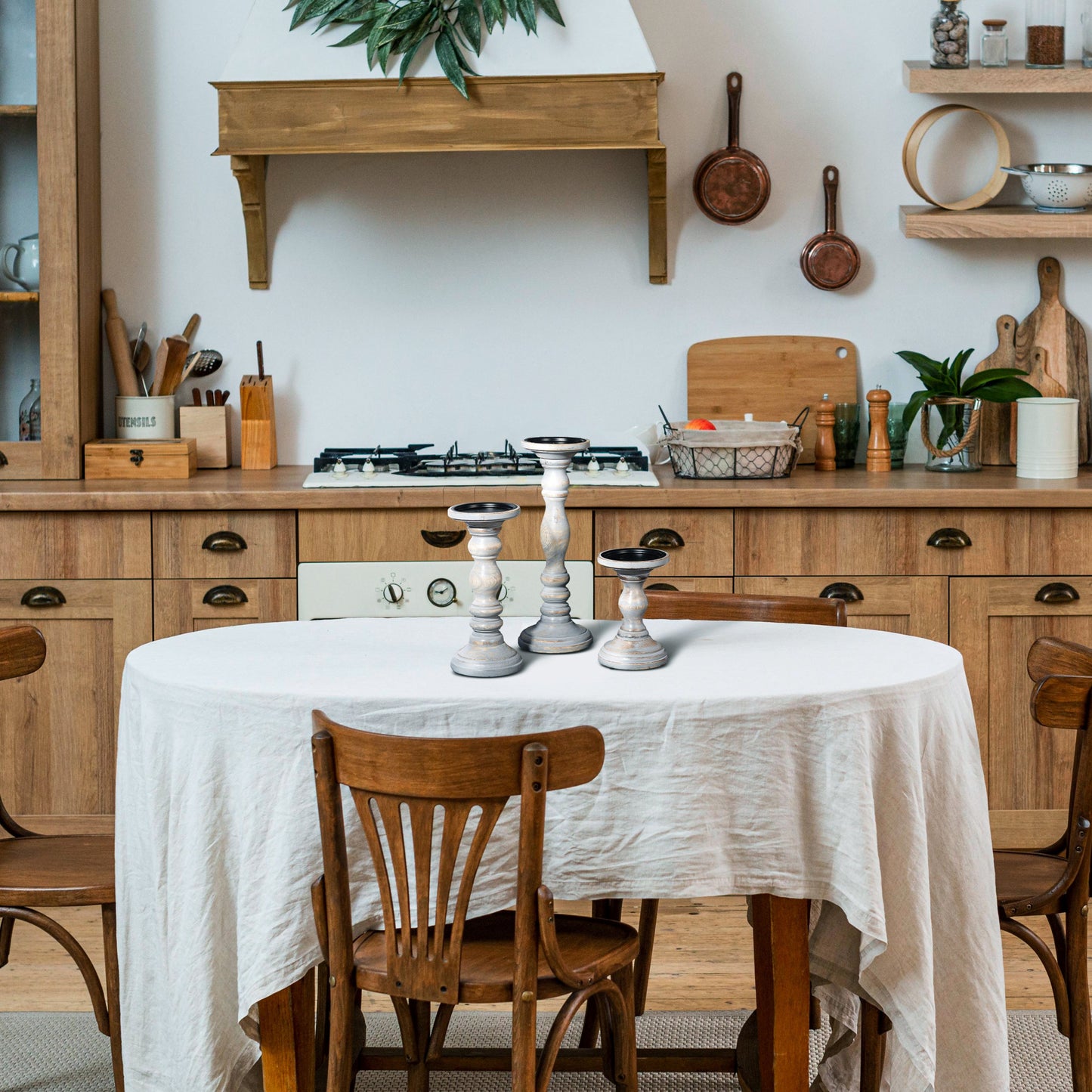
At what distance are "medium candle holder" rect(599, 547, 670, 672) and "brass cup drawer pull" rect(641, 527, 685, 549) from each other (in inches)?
48.5

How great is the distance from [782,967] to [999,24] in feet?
8.95

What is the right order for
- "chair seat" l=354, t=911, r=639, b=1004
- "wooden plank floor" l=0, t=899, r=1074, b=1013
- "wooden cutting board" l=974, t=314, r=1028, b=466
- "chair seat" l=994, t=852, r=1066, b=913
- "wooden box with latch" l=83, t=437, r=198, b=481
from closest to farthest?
"chair seat" l=354, t=911, r=639, b=1004 → "chair seat" l=994, t=852, r=1066, b=913 → "wooden plank floor" l=0, t=899, r=1074, b=1013 → "wooden box with latch" l=83, t=437, r=198, b=481 → "wooden cutting board" l=974, t=314, r=1028, b=466

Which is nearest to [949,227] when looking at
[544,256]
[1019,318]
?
[1019,318]

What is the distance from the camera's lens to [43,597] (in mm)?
3090

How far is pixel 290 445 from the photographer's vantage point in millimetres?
3732

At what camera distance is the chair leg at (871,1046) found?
75.5 inches

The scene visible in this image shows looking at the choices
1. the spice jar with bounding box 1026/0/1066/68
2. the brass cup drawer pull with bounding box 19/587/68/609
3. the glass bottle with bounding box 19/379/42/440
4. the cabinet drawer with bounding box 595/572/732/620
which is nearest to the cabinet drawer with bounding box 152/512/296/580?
the brass cup drawer pull with bounding box 19/587/68/609

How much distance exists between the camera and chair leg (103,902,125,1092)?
79.3 inches

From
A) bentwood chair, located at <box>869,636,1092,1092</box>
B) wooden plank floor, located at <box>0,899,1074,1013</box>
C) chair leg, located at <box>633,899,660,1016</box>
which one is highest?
bentwood chair, located at <box>869,636,1092,1092</box>

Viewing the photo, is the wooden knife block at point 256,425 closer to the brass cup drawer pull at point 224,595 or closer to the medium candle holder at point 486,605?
the brass cup drawer pull at point 224,595

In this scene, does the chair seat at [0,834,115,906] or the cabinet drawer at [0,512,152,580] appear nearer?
the chair seat at [0,834,115,906]

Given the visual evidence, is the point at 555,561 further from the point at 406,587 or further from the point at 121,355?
the point at 121,355

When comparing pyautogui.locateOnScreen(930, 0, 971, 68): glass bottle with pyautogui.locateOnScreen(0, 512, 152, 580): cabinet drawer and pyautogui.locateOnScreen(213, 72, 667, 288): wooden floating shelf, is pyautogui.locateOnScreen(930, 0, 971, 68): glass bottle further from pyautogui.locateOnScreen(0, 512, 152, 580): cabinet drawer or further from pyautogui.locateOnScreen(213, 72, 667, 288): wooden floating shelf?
pyautogui.locateOnScreen(0, 512, 152, 580): cabinet drawer

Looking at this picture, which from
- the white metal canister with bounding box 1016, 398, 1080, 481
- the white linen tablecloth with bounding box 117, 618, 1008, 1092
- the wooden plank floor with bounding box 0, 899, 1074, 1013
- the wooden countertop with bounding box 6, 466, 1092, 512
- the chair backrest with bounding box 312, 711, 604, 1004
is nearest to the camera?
the chair backrest with bounding box 312, 711, 604, 1004
